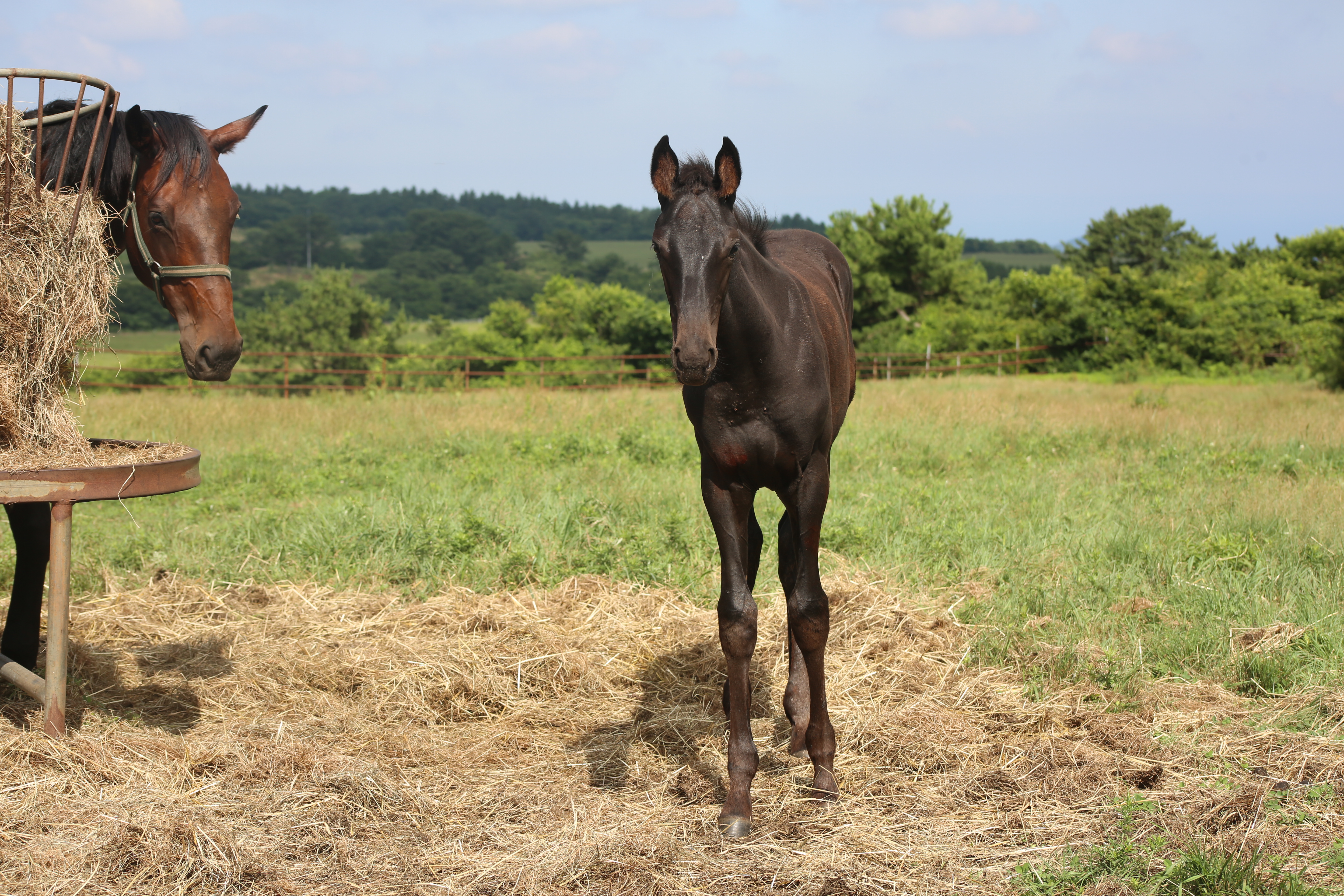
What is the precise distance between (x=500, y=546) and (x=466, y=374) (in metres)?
17.7

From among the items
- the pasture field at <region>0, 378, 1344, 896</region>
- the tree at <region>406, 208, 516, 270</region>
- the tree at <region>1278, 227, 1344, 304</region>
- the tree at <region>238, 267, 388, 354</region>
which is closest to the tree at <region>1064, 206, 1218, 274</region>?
the tree at <region>1278, 227, 1344, 304</region>

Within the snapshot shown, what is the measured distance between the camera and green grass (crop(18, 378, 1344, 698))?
517 centimetres

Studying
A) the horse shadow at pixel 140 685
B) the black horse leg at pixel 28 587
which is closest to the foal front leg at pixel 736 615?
the horse shadow at pixel 140 685

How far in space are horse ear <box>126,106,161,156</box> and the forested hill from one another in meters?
130

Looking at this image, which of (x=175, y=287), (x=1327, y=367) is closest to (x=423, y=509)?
(x=175, y=287)

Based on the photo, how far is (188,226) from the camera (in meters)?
3.68

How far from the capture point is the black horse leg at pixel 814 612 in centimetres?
364

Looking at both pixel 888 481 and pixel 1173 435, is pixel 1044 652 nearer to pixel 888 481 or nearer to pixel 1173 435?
pixel 888 481

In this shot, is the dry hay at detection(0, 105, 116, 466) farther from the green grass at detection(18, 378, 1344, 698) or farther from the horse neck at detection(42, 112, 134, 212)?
the green grass at detection(18, 378, 1344, 698)

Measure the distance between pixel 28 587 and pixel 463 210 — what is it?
5905 inches

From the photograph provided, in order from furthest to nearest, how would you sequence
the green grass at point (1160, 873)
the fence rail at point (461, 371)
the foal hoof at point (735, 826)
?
the fence rail at point (461, 371)
the foal hoof at point (735, 826)
the green grass at point (1160, 873)

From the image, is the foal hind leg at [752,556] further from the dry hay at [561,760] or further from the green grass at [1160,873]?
the green grass at [1160,873]

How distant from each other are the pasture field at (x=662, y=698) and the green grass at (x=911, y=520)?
0.04 meters

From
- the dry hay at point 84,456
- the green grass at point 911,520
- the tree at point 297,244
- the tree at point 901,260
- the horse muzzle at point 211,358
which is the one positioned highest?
the tree at point 297,244
